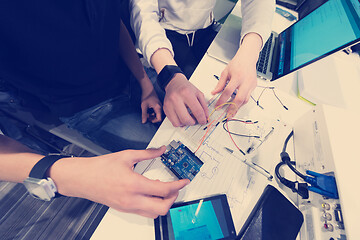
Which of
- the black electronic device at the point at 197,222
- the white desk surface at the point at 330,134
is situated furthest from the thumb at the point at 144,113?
the black electronic device at the point at 197,222

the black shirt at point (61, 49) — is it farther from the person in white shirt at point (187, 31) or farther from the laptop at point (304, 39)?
the laptop at point (304, 39)

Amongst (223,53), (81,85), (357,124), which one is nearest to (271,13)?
(223,53)

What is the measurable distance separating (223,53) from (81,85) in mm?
726

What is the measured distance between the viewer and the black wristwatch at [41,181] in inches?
19.7

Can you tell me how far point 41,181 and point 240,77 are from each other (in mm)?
794

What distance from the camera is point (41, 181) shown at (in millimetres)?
498

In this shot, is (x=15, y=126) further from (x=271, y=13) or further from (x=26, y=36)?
(x=271, y=13)

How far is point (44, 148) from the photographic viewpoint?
0.88 metres

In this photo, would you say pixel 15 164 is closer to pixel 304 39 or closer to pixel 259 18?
pixel 259 18

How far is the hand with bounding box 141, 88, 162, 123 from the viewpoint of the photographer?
0.92 m

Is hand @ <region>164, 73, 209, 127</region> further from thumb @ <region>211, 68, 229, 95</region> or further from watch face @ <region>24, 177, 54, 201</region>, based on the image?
watch face @ <region>24, 177, 54, 201</region>

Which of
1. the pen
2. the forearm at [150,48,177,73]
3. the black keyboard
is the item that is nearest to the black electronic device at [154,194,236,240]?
the pen

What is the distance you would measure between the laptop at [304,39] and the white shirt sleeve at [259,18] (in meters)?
0.11

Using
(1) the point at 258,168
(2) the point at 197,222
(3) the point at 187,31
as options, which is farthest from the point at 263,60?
(2) the point at 197,222
